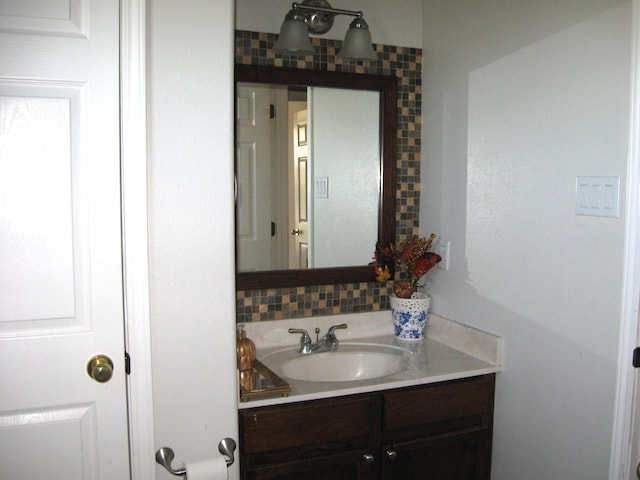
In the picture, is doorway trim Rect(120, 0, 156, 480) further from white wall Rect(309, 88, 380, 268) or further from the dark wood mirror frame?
white wall Rect(309, 88, 380, 268)

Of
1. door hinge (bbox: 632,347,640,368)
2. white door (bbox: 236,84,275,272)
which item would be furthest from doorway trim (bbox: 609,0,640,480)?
white door (bbox: 236,84,275,272)

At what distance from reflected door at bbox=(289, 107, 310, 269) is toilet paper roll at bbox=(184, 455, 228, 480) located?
2.82 feet

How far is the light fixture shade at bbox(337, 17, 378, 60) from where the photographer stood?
2230mm

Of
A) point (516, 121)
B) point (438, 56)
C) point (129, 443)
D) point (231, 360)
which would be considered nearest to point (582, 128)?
point (516, 121)

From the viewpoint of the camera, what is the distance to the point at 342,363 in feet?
7.45

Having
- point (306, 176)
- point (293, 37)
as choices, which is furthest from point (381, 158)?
point (293, 37)

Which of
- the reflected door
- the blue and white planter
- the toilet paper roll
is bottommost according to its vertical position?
the toilet paper roll

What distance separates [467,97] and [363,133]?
421 mm

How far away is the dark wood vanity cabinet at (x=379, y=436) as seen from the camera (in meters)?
1.83

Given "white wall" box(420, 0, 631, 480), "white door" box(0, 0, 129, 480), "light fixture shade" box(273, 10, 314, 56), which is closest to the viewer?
"white door" box(0, 0, 129, 480)

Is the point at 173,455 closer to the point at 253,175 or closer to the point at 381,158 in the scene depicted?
the point at 253,175

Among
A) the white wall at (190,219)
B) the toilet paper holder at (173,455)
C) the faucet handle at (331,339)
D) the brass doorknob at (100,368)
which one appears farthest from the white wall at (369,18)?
the toilet paper holder at (173,455)

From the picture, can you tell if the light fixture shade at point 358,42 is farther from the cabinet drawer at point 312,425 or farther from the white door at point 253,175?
the cabinet drawer at point 312,425

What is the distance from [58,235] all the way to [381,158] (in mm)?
1318
